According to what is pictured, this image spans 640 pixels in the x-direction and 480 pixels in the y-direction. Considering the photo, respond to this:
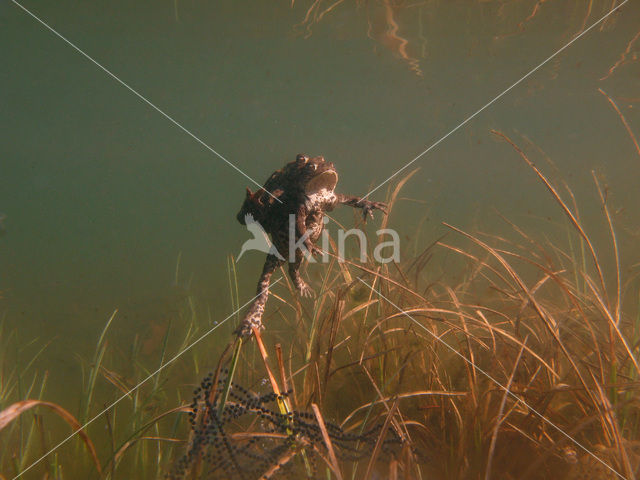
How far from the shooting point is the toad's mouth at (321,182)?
3232 mm

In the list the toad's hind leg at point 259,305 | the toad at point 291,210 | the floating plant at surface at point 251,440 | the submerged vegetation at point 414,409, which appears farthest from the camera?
the toad at point 291,210

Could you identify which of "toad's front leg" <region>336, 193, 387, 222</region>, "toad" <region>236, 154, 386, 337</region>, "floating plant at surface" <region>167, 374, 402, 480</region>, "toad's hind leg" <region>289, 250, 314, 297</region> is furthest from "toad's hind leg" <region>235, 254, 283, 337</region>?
"toad's front leg" <region>336, 193, 387, 222</region>

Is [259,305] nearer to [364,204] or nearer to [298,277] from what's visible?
[298,277]

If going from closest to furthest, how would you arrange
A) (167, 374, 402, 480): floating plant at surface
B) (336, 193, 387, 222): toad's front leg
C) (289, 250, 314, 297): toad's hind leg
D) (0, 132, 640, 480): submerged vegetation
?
(167, 374, 402, 480): floating plant at surface
(0, 132, 640, 480): submerged vegetation
(289, 250, 314, 297): toad's hind leg
(336, 193, 387, 222): toad's front leg

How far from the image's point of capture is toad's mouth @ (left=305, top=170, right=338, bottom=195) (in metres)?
3.23

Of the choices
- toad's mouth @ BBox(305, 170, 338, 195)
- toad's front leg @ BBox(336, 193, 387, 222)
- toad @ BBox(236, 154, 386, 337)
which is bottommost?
toad @ BBox(236, 154, 386, 337)

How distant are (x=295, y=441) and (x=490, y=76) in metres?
21.4

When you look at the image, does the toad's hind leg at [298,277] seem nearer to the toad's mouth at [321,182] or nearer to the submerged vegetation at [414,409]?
the submerged vegetation at [414,409]

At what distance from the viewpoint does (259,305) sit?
3186 mm

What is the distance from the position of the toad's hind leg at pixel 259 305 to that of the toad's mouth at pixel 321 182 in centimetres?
80

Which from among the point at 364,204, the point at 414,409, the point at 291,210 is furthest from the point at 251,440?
the point at 364,204

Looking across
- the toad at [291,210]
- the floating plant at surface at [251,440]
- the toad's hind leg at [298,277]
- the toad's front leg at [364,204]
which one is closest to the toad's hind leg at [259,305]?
the toad at [291,210]

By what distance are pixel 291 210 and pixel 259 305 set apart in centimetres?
97

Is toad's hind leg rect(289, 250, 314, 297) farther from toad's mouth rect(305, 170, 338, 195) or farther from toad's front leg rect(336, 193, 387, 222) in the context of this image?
toad's front leg rect(336, 193, 387, 222)
